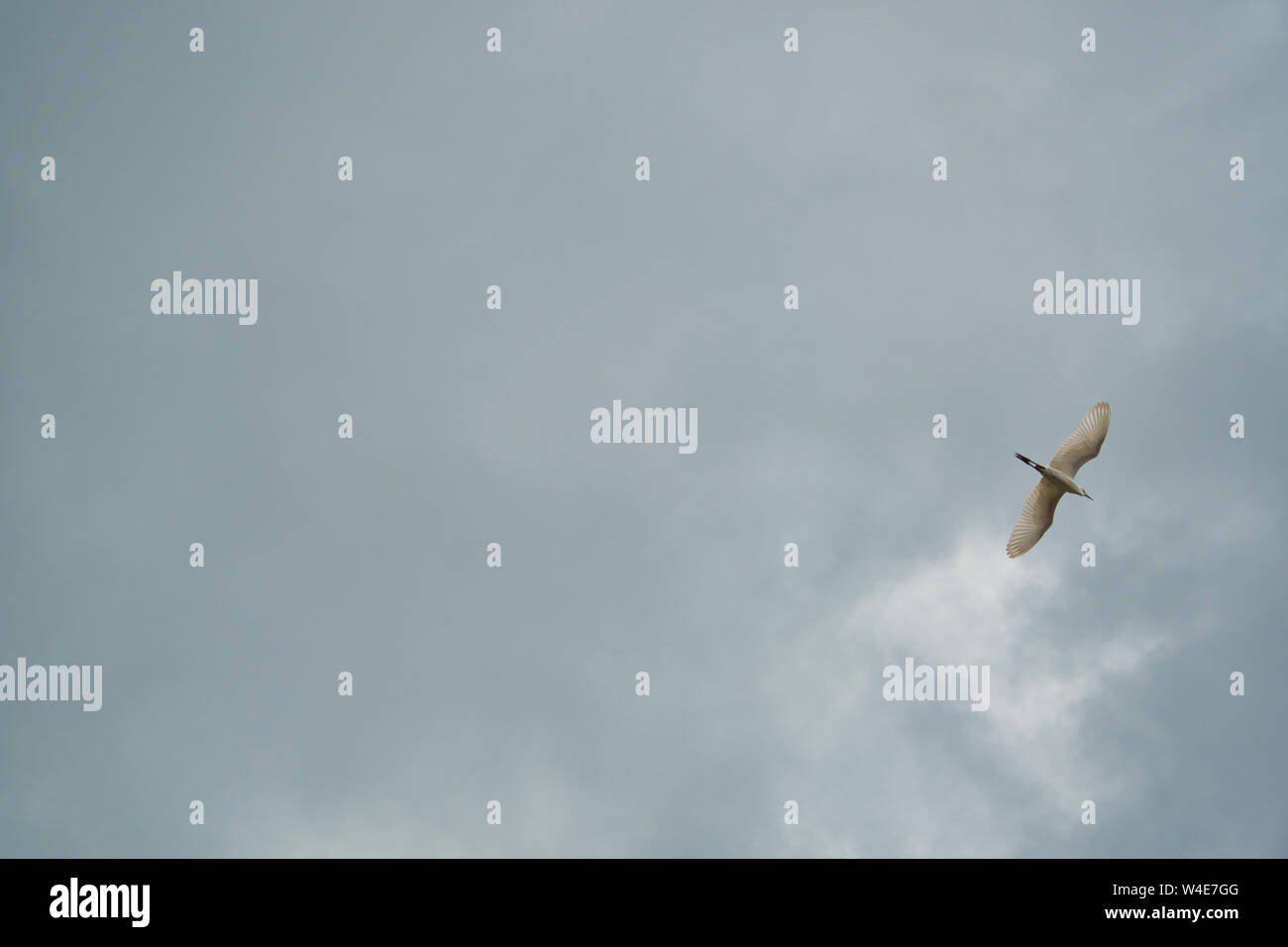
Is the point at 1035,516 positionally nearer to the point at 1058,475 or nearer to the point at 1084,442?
the point at 1058,475

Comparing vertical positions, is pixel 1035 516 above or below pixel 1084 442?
A: below

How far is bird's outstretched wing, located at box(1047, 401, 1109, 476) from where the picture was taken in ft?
107

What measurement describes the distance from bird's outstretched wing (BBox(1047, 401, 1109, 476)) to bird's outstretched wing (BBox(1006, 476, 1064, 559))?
26.0 inches

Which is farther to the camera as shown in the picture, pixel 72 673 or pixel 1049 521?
pixel 72 673

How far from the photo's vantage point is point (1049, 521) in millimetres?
34781

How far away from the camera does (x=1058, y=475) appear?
33219 mm

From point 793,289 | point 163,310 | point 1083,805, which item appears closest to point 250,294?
point 163,310

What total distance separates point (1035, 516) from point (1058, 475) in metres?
1.85

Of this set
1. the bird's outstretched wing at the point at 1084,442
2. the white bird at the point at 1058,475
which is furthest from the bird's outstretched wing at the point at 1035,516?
the bird's outstretched wing at the point at 1084,442

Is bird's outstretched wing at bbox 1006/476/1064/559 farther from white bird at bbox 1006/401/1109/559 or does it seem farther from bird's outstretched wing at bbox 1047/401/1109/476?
Result: bird's outstretched wing at bbox 1047/401/1109/476

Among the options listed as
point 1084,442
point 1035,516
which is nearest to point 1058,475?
point 1084,442
